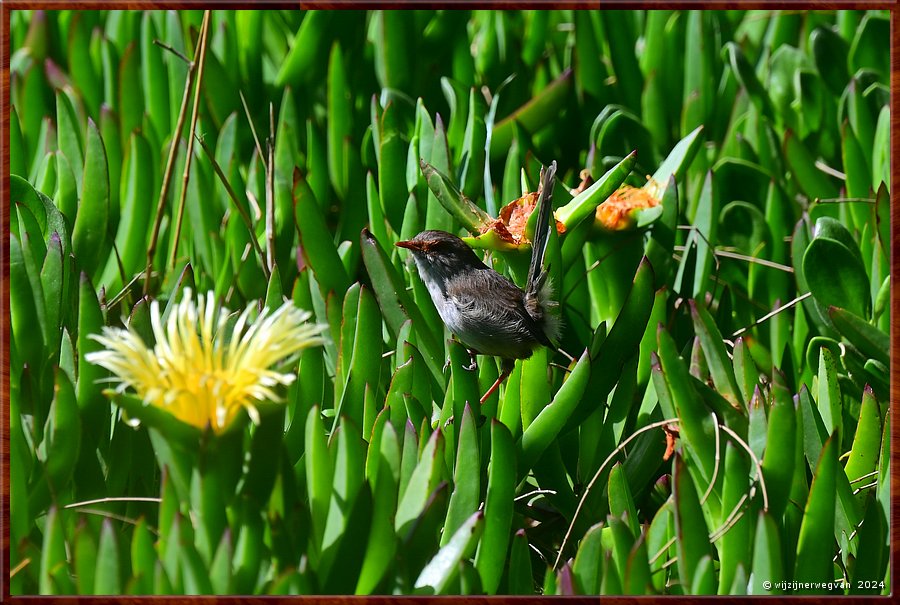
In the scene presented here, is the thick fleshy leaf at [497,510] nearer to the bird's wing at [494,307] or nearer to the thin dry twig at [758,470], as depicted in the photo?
the thin dry twig at [758,470]

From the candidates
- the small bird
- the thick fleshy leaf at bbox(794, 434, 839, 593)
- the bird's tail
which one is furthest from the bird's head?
the thick fleshy leaf at bbox(794, 434, 839, 593)

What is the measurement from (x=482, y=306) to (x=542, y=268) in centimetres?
20

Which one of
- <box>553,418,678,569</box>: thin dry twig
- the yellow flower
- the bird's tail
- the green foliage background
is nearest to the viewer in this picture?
the yellow flower

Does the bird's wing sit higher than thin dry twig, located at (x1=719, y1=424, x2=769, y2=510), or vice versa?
the bird's wing

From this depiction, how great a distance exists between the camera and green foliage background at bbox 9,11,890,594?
1.15 m

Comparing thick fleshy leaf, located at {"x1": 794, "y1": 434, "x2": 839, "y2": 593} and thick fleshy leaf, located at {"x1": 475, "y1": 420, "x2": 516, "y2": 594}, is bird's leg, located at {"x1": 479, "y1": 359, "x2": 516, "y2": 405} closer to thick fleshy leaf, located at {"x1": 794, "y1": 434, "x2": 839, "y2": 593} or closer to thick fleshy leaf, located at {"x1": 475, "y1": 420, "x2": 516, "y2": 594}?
thick fleshy leaf, located at {"x1": 475, "y1": 420, "x2": 516, "y2": 594}

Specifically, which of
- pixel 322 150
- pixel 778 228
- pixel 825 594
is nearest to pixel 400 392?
pixel 825 594

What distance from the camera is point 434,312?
69.5 inches

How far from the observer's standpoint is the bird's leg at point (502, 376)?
1.60m

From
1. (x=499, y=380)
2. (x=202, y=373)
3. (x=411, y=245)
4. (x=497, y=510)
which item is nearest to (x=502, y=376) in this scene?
(x=499, y=380)

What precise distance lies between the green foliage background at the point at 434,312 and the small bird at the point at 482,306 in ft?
0.16

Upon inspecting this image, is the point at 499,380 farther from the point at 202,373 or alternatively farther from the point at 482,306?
the point at 202,373

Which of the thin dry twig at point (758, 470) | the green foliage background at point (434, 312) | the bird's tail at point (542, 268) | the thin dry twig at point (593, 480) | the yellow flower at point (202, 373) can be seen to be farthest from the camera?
the bird's tail at point (542, 268)

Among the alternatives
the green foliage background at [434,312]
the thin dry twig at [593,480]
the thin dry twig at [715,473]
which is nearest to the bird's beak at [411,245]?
the green foliage background at [434,312]
